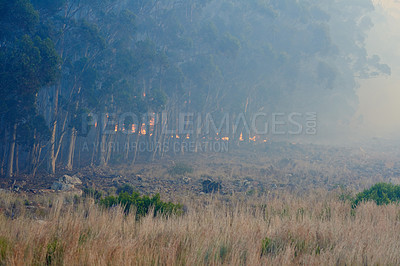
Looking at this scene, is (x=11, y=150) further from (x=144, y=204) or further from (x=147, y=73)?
(x=147, y=73)

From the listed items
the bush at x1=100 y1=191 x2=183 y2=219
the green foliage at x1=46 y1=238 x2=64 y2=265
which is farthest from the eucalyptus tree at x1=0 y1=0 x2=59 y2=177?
the green foliage at x1=46 y1=238 x2=64 y2=265

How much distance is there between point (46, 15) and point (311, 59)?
3200cm

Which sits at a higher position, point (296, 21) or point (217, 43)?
point (296, 21)

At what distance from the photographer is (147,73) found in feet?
78.9

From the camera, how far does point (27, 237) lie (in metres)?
4.03

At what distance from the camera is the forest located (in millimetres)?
14445

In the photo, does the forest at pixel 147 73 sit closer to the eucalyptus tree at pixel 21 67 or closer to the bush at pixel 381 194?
the eucalyptus tree at pixel 21 67

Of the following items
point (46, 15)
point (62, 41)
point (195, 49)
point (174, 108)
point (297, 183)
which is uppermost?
point (195, 49)

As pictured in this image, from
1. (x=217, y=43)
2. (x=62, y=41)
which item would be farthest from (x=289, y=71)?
(x=62, y=41)

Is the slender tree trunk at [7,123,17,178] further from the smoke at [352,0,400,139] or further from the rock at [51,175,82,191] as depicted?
the smoke at [352,0,400,139]

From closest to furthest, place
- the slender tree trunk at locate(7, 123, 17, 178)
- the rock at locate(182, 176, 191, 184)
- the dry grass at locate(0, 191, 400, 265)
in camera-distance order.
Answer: the dry grass at locate(0, 191, 400, 265) < the slender tree trunk at locate(7, 123, 17, 178) < the rock at locate(182, 176, 191, 184)

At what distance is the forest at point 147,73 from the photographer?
47.4ft

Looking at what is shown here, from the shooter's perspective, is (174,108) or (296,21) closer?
(174,108)

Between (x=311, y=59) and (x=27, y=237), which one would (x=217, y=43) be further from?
(x=27, y=237)
